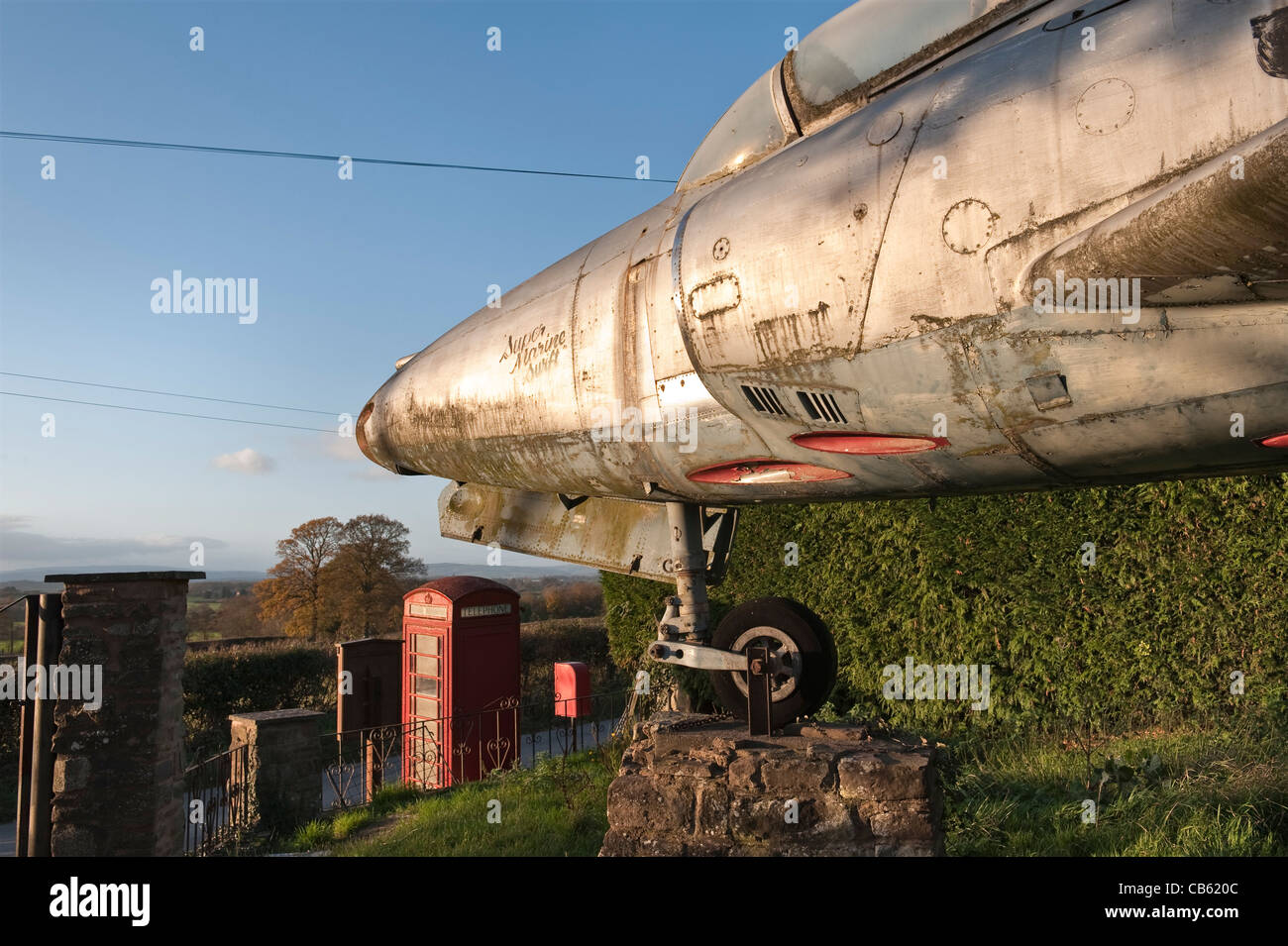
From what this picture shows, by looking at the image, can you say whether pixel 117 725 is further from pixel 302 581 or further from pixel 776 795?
pixel 302 581

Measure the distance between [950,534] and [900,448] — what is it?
248 inches

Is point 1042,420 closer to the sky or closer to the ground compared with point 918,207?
closer to the ground

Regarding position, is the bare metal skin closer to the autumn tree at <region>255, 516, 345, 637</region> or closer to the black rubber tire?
the black rubber tire

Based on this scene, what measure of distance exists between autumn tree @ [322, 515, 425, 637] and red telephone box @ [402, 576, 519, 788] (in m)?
18.2

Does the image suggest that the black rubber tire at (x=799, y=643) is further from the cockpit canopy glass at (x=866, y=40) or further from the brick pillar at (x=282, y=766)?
the brick pillar at (x=282, y=766)

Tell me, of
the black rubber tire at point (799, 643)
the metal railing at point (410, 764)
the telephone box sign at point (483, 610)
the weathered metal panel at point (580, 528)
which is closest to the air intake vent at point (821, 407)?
the black rubber tire at point (799, 643)

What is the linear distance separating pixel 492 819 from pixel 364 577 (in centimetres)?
2397

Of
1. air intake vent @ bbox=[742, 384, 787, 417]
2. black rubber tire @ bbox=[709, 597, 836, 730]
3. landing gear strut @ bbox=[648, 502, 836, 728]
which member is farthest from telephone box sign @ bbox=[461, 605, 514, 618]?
air intake vent @ bbox=[742, 384, 787, 417]

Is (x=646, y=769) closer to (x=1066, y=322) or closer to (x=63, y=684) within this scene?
(x=1066, y=322)

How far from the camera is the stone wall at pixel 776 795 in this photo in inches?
172

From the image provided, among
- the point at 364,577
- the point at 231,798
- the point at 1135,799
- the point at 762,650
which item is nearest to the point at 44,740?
the point at 231,798

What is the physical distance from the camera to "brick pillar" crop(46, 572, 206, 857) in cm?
592

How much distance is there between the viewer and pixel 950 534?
9500 millimetres
